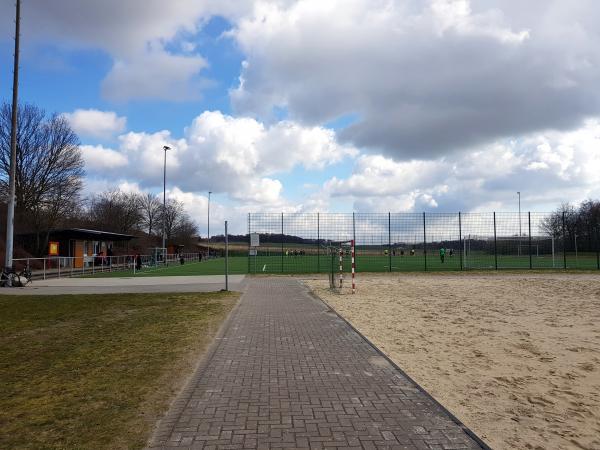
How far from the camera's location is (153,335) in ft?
27.5

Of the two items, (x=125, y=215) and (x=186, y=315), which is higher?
(x=125, y=215)

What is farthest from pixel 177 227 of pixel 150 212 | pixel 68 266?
pixel 68 266

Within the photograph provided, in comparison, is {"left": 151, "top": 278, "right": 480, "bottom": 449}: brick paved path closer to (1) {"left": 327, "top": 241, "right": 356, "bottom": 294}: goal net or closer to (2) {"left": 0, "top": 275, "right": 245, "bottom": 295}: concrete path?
(1) {"left": 327, "top": 241, "right": 356, "bottom": 294}: goal net

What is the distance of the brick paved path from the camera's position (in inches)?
152

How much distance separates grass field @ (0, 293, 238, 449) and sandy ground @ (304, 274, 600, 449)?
2.99 meters

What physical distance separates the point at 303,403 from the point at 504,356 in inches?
143

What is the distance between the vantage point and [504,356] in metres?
6.91

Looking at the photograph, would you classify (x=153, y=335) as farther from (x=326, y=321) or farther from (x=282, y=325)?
(x=326, y=321)

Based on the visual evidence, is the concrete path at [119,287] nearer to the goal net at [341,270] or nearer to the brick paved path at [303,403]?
the goal net at [341,270]

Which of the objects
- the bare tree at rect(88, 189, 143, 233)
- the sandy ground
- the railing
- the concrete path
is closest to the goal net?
the sandy ground

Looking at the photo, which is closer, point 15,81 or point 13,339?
point 13,339

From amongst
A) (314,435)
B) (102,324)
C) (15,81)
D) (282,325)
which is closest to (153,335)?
(102,324)

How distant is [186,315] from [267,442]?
7.41m

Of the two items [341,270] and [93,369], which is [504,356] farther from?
[341,270]
